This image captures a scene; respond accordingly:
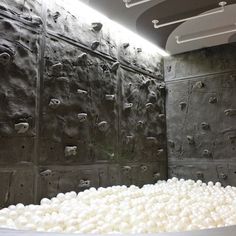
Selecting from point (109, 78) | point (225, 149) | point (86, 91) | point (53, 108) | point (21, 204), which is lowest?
point (21, 204)

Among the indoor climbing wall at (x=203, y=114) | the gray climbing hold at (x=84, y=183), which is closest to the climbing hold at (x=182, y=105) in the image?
the indoor climbing wall at (x=203, y=114)

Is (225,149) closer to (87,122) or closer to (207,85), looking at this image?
(207,85)

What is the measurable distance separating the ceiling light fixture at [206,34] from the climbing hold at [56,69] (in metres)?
1.72

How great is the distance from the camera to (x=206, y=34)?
142 inches

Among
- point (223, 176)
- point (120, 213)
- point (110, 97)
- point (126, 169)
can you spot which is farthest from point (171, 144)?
point (120, 213)

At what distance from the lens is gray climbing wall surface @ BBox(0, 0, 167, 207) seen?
7.17 feet

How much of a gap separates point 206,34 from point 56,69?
6.42ft

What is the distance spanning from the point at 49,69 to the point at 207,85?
7.40 ft

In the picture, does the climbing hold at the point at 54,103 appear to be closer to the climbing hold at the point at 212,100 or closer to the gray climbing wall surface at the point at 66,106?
the gray climbing wall surface at the point at 66,106

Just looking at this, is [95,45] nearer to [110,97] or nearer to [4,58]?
[110,97]

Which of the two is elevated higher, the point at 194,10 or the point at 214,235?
the point at 194,10

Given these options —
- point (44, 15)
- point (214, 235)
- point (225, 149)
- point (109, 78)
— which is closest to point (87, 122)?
point (109, 78)

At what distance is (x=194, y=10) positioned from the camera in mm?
3012

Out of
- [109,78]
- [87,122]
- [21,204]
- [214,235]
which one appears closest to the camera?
[214,235]
